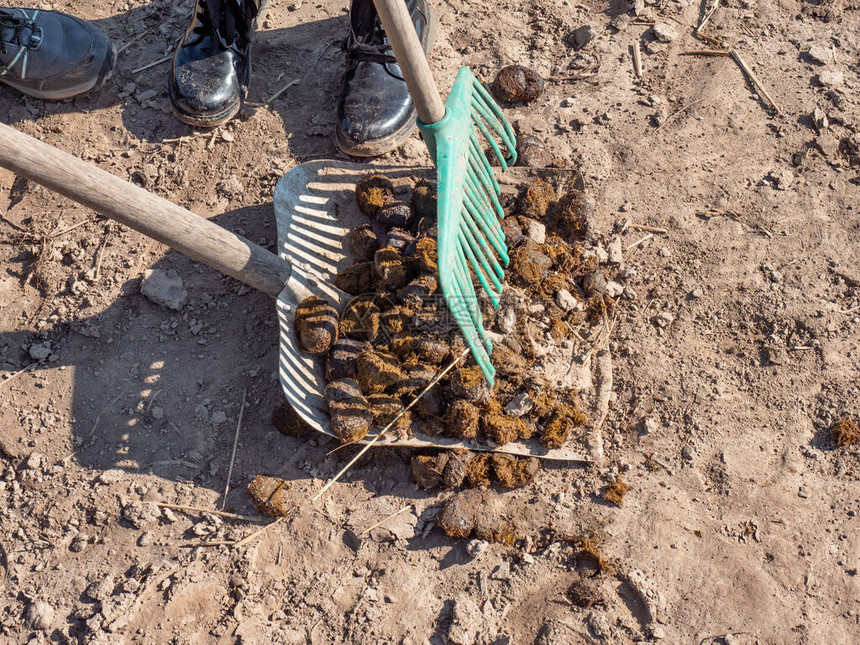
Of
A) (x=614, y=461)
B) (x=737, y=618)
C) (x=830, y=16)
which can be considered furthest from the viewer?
(x=830, y=16)

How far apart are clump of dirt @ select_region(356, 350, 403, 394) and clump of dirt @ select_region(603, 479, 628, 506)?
864mm

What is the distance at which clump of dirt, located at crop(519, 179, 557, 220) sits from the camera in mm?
3031

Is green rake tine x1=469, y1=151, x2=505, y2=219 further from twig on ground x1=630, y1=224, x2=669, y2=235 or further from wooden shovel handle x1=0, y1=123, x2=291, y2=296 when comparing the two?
wooden shovel handle x1=0, y1=123, x2=291, y2=296

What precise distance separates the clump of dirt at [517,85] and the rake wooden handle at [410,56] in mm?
992

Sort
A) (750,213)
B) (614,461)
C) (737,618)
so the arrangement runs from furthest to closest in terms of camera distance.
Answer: (750,213)
(614,461)
(737,618)

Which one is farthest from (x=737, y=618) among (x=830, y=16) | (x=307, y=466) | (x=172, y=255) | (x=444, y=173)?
(x=830, y=16)

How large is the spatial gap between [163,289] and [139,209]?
0.85 meters

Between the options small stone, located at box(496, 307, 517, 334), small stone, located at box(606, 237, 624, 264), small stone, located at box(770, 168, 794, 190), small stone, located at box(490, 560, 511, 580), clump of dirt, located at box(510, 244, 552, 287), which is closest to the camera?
small stone, located at box(490, 560, 511, 580)

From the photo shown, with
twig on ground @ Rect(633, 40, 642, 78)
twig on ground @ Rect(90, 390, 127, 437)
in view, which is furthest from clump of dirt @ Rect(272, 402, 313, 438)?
twig on ground @ Rect(633, 40, 642, 78)

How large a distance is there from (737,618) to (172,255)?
8.73 ft

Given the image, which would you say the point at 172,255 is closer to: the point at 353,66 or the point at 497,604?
the point at 353,66

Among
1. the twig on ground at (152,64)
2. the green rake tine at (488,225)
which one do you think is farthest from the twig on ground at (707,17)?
the twig on ground at (152,64)

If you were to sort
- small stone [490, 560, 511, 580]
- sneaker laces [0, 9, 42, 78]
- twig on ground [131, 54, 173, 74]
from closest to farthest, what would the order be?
1. small stone [490, 560, 511, 580]
2. sneaker laces [0, 9, 42, 78]
3. twig on ground [131, 54, 173, 74]

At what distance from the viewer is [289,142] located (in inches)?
137
